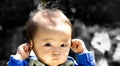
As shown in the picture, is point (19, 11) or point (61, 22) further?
point (19, 11)

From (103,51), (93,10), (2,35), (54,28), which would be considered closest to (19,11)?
(2,35)

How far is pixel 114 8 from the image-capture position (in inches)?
193

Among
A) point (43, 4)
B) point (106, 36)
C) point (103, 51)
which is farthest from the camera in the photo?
point (106, 36)

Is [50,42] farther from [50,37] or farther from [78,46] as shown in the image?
[78,46]

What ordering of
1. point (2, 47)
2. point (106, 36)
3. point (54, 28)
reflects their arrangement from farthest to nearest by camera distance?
point (2, 47)
point (106, 36)
point (54, 28)

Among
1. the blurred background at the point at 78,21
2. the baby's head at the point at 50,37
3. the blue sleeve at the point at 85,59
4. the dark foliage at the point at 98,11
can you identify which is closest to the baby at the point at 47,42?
the baby's head at the point at 50,37

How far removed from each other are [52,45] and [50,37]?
0.04m

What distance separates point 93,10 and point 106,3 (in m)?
0.16

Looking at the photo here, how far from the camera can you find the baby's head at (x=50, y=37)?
2.12 metres

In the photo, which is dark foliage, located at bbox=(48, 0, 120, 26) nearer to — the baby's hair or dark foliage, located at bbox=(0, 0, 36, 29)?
dark foliage, located at bbox=(0, 0, 36, 29)

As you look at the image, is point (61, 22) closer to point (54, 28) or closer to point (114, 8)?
point (54, 28)

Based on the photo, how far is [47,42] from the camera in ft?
6.97

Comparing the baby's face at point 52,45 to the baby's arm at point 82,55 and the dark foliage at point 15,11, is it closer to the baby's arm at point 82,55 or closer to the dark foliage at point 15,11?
the baby's arm at point 82,55

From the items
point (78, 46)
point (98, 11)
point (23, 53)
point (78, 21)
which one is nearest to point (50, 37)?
point (23, 53)
